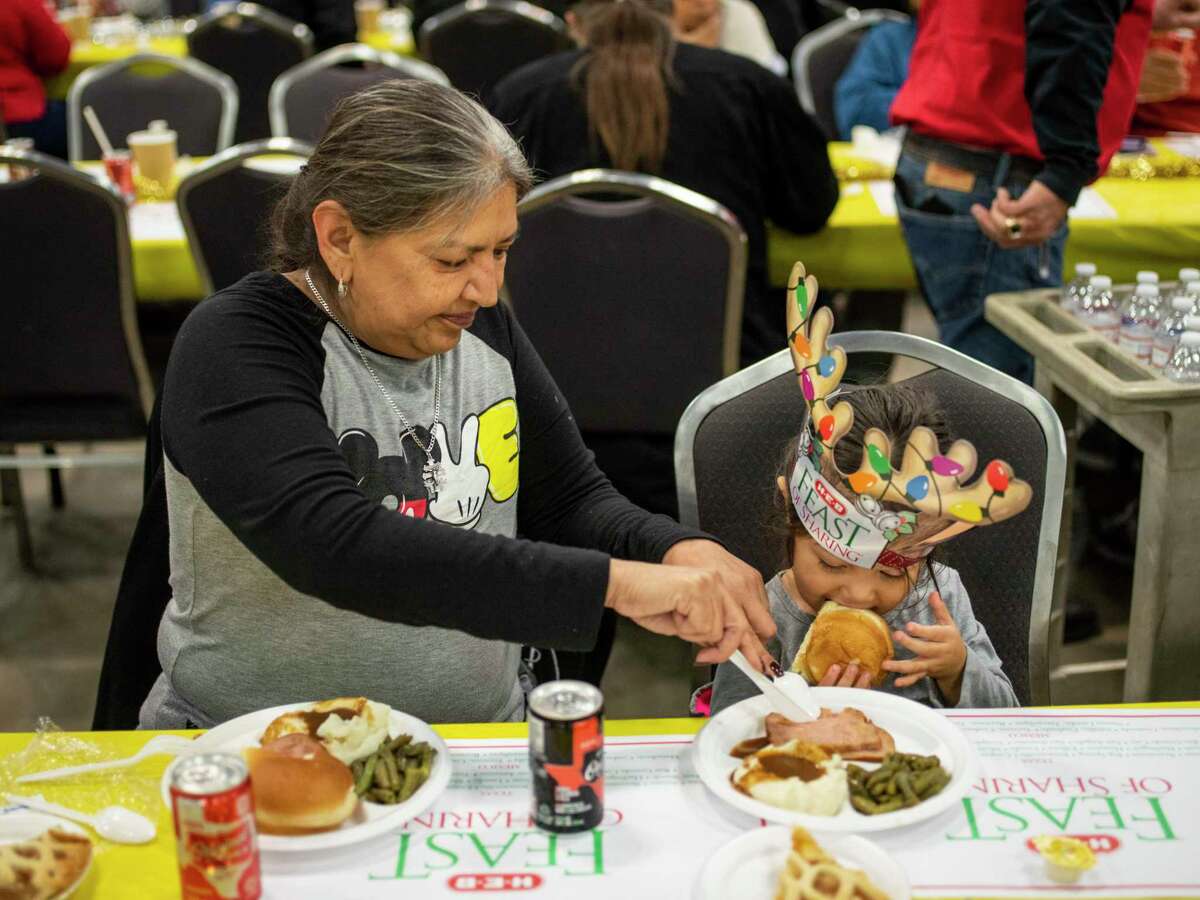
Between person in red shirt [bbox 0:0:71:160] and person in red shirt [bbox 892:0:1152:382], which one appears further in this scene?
person in red shirt [bbox 0:0:71:160]

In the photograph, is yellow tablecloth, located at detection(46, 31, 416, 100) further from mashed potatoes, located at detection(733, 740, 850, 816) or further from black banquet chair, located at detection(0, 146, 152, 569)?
mashed potatoes, located at detection(733, 740, 850, 816)

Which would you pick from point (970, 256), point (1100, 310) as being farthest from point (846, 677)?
point (970, 256)

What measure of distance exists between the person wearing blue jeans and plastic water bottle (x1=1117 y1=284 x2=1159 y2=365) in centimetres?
46

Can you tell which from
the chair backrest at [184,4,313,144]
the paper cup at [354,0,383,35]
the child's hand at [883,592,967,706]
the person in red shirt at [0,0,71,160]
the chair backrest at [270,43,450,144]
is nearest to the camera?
the child's hand at [883,592,967,706]

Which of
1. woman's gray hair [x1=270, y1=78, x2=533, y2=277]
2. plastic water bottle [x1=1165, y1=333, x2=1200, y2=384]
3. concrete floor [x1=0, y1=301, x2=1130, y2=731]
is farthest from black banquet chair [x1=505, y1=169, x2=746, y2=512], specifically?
woman's gray hair [x1=270, y1=78, x2=533, y2=277]

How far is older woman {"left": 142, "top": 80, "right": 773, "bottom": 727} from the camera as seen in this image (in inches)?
53.6

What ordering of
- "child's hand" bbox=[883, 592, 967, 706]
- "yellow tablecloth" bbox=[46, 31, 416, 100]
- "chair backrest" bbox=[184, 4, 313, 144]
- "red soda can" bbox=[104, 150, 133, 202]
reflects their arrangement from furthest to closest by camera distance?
"yellow tablecloth" bbox=[46, 31, 416, 100]
"chair backrest" bbox=[184, 4, 313, 144]
"red soda can" bbox=[104, 150, 133, 202]
"child's hand" bbox=[883, 592, 967, 706]

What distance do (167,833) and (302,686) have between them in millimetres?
310

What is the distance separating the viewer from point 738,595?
151 centimetres

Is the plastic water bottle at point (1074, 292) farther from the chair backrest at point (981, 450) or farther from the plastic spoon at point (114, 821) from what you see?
the plastic spoon at point (114, 821)

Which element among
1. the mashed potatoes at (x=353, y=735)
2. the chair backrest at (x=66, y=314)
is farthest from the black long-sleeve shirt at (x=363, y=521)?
the chair backrest at (x=66, y=314)

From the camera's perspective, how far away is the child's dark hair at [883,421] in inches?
62.4

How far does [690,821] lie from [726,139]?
185cm

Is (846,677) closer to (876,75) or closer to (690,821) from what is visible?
(690,821)
